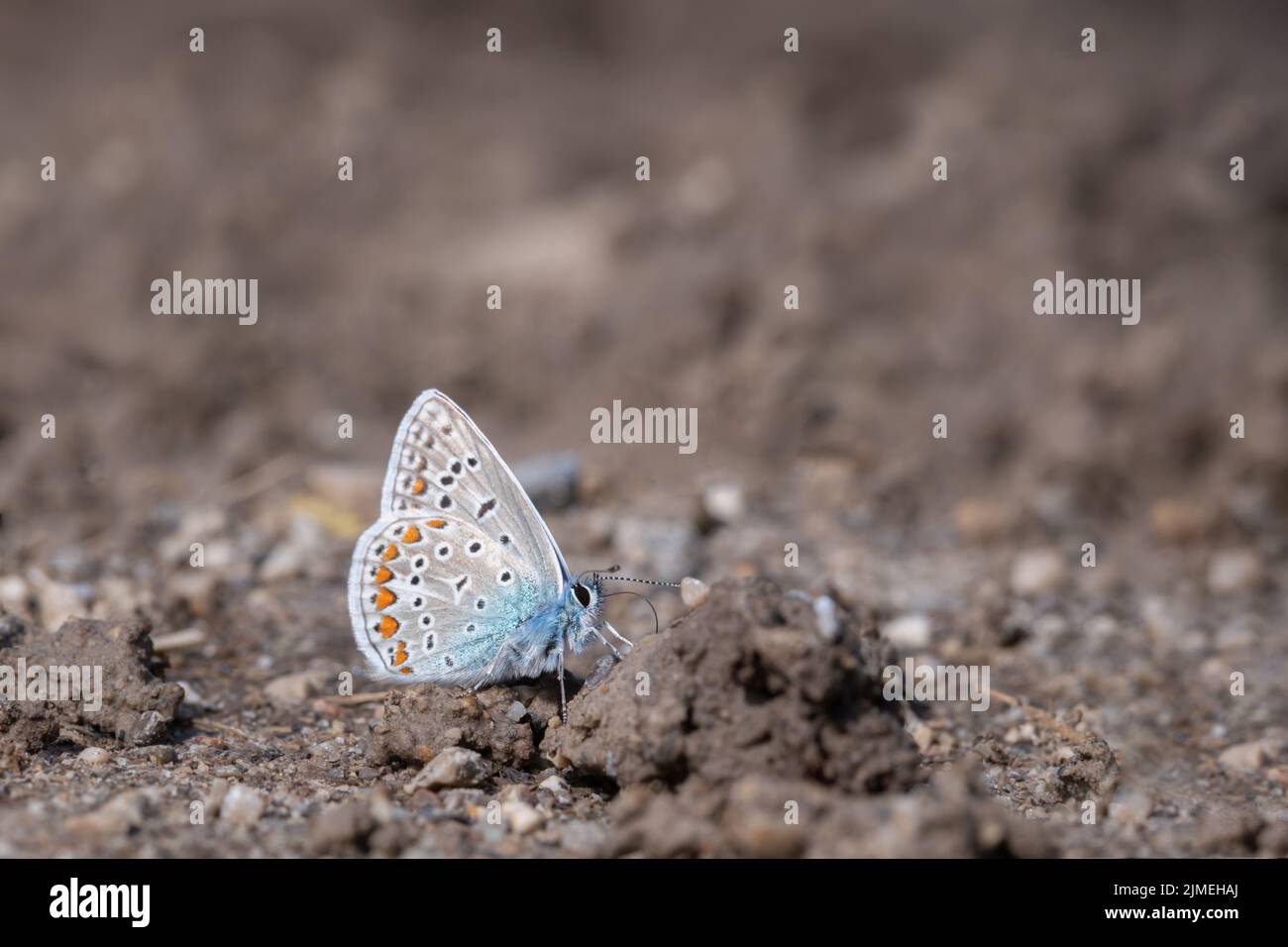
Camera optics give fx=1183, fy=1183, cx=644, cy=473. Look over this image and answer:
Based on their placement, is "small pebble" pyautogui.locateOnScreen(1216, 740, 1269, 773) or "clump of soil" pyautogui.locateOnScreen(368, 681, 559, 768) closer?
"clump of soil" pyautogui.locateOnScreen(368, 681, 559, 768)

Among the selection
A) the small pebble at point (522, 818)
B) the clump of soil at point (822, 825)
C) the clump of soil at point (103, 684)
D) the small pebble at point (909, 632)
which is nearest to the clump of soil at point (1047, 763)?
the small pebble at point (909, 632)

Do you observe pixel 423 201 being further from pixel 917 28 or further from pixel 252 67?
pixel 917 28

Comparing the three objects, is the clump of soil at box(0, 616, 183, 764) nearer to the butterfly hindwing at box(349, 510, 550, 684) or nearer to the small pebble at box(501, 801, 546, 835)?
the butterfly hindwing at box(349, 510, 550, 684)

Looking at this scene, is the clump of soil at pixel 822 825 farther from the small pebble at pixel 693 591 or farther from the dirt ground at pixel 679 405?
the small pebble at pixel 693 591

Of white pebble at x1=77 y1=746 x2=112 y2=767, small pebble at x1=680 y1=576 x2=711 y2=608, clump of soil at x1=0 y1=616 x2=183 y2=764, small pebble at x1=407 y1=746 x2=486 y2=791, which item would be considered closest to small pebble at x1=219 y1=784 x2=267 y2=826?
small pebble at x1=407 y1=746 x2=486 y2=791

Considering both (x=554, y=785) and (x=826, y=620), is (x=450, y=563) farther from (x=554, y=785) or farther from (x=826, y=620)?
(x=826, y=620)
